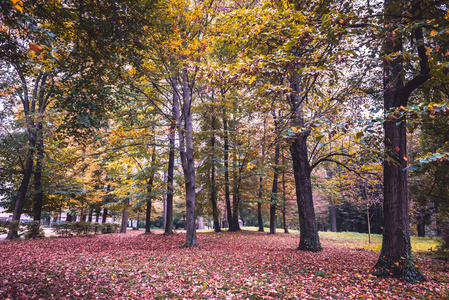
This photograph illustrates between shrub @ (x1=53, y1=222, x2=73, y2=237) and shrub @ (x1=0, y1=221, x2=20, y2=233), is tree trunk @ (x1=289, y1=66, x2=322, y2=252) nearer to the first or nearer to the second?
shrub @ (x1=0, y1=221, x2=20, y2=233)

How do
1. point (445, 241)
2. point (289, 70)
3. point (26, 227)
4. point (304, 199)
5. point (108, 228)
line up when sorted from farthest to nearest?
point (108, 228), point (26, 227), point (304, 199), point (445, 241), point (289, 70)

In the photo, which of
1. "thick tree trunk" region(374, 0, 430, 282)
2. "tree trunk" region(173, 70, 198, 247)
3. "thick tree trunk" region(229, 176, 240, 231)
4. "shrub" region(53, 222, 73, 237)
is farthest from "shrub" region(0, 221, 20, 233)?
"thick tree trunk" region(374, 0, 430, 282)

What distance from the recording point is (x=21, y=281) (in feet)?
13.6

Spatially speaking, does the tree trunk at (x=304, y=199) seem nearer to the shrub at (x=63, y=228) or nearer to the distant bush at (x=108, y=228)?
the shrub at (x=63, y=228)

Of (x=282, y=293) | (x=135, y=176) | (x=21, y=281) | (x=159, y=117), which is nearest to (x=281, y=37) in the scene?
(x=282, y=293)

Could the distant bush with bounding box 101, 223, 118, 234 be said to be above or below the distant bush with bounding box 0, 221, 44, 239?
below

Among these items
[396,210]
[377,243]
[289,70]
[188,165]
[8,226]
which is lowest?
[377,243]

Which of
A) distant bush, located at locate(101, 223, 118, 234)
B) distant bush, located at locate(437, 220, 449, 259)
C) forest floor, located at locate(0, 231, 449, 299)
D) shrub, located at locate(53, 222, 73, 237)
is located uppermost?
distant bush, located at locate(437, 220, 449, 259)

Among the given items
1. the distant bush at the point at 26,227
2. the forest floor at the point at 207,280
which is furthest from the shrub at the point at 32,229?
the forest floor at the point at 207,280

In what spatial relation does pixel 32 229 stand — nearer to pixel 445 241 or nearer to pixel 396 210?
pixel 396 210

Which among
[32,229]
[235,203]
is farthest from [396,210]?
[32,229]

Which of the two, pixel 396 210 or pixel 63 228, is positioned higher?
pixel 396 210

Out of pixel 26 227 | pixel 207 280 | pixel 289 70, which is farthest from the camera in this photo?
pixel 26 227

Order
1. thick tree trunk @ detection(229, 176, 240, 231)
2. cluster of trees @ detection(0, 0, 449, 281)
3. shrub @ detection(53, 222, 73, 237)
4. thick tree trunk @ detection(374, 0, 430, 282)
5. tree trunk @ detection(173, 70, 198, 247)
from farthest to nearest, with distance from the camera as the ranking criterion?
thick tree trunk @ detection(229, 176, 240, 231), shrub @ detection(53, 222, 73, 237), tree trunk @ detection(173, 70, 198, 247), thick tree trunk @ detection(374, 0, 430, 282), cluster of trees @ detection(0, 0, 449, 281)
